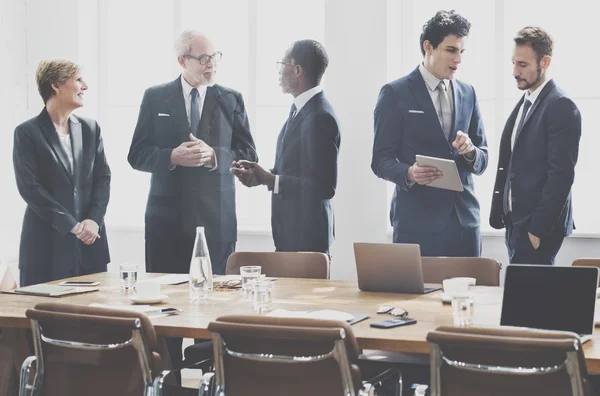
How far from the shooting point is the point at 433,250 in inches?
216

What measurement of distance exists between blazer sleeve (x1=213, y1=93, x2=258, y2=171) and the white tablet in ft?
6.20

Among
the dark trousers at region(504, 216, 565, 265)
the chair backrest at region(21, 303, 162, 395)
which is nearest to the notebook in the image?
the chair backrest at region(21, 303, 162, 395)

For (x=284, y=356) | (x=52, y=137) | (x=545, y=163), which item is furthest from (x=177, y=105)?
(x=284, y=356)

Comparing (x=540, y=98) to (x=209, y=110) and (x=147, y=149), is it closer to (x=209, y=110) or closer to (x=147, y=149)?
(x=209, y=110)

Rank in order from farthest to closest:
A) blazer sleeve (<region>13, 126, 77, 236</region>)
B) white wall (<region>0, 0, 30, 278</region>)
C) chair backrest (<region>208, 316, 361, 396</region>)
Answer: white wall (<region>0, 0, 30, 278</region>), blazer sleeve (<region>13, 126, 77, 236</region>), chair backrest (<region>208, 316, 361, 396</region>)

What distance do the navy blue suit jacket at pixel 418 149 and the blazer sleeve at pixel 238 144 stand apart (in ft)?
4.47

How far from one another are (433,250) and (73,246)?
102 inches

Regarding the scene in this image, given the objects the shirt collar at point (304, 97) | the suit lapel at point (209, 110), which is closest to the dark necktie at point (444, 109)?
the shirt collar at point (304, 97)

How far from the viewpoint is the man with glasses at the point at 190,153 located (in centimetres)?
644

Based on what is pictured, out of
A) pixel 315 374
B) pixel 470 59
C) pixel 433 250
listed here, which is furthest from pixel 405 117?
pixel 315 374

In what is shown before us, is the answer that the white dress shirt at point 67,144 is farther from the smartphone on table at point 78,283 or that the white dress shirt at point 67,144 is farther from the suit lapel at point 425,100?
the suit lapel at point 425,100

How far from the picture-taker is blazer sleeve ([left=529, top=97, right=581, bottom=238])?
5039 mm

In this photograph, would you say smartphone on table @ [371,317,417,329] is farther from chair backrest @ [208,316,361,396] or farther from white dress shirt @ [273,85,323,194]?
white dress shirt @ [273,85,323,194]

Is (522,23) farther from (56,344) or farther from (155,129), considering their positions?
(56,344)
